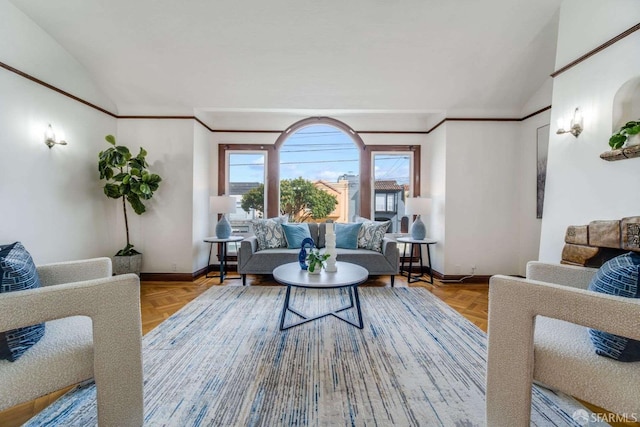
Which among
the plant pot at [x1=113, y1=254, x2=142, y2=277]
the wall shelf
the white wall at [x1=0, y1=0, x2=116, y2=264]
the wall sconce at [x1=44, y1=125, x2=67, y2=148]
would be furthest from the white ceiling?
the plant pot at [x1=113, y1=254, x2=142, y2=277]

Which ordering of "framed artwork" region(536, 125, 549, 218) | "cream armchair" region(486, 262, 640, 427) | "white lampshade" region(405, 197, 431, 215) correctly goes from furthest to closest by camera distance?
"white lampshade" region(405, 197, 431, 215) → "framed artwork" region(536, 125, 549, 218) → "cream armchair" region(486, 262, 640, 427)

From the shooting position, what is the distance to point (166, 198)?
12.6ft

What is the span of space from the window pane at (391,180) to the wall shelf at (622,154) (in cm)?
268

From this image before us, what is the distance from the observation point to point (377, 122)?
14.9ft

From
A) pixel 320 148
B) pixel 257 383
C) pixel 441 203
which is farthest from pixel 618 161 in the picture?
pixel 320 148

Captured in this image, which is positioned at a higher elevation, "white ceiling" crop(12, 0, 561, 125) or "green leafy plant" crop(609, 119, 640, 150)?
"white ceiling" crop(12, 0, 561, 125)

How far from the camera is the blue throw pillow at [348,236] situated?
3.85 m

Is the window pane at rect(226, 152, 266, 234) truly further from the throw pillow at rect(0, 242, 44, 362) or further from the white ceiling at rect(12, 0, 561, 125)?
the throw pillow at rect(0, 242, 44, 362)

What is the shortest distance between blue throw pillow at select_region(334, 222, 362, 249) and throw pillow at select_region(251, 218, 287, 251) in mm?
835

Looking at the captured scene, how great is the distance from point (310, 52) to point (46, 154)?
10.2 ft

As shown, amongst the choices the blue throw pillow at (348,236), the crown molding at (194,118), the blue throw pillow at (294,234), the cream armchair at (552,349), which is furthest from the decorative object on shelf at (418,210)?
the cream armchair at (552,349)

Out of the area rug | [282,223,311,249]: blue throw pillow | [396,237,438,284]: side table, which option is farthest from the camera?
[282,223,311,249]: blue throw pillow

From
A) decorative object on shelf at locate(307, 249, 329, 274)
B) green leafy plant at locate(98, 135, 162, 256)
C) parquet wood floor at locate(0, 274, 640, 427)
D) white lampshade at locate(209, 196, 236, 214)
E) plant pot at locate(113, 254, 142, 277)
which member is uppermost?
green leafy plant at locate(98, 135, 162, 256)

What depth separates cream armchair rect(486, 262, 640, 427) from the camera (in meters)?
0.92
